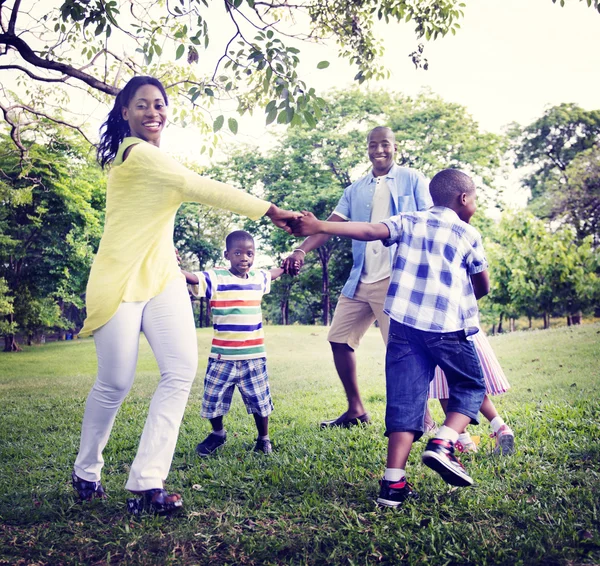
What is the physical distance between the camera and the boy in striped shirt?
369 cm

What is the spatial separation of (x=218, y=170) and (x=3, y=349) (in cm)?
1071

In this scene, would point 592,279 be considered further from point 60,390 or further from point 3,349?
point 3,349

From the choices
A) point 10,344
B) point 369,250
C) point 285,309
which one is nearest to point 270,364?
point 10,344

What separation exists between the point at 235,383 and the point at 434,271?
163 cm

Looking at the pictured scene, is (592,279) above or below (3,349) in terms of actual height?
above

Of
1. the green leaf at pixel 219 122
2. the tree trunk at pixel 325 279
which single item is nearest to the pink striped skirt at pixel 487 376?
the green leaf at pixel 219 122

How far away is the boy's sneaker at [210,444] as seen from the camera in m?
3.70

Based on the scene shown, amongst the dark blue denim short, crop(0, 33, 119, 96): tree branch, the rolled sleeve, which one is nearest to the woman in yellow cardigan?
the rolled sleeve

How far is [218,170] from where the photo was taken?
58.8 ft

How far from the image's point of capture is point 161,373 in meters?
2.65

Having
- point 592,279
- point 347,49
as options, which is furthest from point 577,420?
Answer: point 592,279

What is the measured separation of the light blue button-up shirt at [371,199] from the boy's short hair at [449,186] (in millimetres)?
1097

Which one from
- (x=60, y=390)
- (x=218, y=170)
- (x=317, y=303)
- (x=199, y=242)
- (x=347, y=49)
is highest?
(x=218, y=170)

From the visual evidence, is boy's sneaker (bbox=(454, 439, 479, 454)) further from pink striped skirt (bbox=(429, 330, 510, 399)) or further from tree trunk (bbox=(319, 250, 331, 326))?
tree trunk (bbox=(319, 250, 331, 326))
